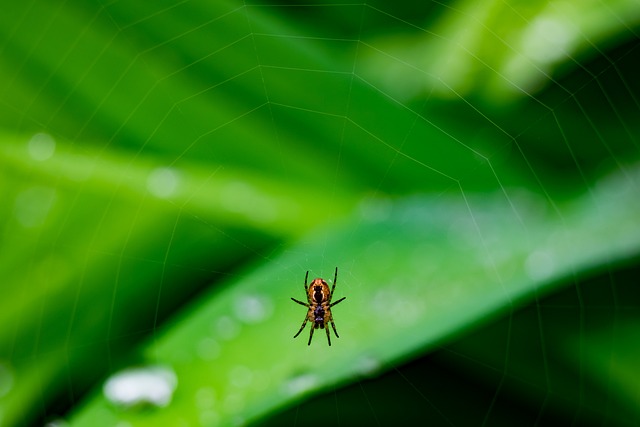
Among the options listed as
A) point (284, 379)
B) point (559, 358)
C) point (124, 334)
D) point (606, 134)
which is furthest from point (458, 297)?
point (124, 334)

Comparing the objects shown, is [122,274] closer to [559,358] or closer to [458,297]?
[458,297]

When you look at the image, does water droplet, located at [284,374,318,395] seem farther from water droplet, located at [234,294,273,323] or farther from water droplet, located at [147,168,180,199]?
water droplet, located at [147,168,180,199]

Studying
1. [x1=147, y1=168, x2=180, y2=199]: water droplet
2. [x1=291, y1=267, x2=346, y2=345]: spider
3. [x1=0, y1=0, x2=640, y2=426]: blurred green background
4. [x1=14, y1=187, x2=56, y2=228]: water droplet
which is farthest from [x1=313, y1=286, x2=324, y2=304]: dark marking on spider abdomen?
[x1=14, y1=187, x2=56, y2=228]: water droplet

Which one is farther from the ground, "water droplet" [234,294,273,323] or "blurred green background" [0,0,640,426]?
"blurred green background" [0,0,640,426]

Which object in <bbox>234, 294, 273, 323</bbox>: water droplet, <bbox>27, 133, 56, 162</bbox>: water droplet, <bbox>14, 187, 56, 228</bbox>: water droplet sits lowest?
<bbox>234, 294, 273, 323</bbox>: water droplet

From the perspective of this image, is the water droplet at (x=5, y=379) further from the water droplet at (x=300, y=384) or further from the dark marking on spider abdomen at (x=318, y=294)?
the dark marking on spider abdomen at (x=318, y=294)
